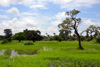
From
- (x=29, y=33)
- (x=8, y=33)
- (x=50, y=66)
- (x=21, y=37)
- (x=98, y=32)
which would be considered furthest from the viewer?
(x=8, y=33)

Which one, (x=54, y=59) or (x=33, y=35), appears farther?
(x=33, y=35)

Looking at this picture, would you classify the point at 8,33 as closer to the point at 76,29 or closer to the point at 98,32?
the point at 76,29

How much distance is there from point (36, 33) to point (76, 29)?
1596 inches

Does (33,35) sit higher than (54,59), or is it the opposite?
(33,35)

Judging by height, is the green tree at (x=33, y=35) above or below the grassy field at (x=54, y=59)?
above

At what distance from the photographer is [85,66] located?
34.3 feet

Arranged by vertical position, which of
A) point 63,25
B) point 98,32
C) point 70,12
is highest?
point 70,12

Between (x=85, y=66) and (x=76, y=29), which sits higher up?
(x=76, y=29)

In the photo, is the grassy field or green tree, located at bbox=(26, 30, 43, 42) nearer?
the grassy field

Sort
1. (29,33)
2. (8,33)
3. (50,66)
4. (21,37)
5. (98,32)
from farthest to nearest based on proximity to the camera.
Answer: (8,33) < (29,33) < (21,37) < (98,32) < (50,66)

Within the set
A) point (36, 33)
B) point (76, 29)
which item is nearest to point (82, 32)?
point (76, 29)

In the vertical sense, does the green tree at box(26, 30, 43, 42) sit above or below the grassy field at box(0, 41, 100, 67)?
above

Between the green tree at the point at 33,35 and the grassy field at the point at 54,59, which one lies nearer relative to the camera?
the grassy field at the point at 54,59

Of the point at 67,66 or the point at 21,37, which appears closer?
the point at 67,66
